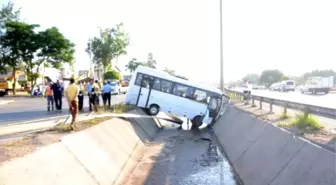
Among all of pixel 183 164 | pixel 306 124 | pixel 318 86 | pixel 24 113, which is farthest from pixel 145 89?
pixel 318 86

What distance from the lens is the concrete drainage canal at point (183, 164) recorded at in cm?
993

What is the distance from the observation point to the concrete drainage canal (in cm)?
993

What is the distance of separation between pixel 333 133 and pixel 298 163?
3.13 m

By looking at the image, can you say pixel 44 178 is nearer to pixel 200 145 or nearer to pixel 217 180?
pixel 217 180

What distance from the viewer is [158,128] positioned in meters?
22.2

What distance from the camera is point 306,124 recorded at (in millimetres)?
10523

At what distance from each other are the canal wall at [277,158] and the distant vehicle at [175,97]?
8079mm

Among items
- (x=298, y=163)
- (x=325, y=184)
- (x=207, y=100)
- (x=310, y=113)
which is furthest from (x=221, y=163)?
(x=207, y=100)

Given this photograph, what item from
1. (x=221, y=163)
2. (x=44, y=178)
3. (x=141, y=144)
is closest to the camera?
(x=44, y=178)

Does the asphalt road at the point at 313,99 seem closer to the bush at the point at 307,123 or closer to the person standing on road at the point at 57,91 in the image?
the bush at the point at 307,123

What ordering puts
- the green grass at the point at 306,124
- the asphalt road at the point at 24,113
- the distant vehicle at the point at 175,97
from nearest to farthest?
the green grass at the point at 306,124 < the asphalt road at the point at 24,113 < the distant vehicle at the point at 175,97

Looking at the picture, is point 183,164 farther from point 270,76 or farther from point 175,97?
point 270,76

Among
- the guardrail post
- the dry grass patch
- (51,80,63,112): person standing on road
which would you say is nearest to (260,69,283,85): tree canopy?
(51,80,63,112): person standing on road

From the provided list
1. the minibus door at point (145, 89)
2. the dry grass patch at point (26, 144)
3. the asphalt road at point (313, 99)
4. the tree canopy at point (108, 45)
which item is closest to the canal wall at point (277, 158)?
the dry grass patch at point (26, 144)
